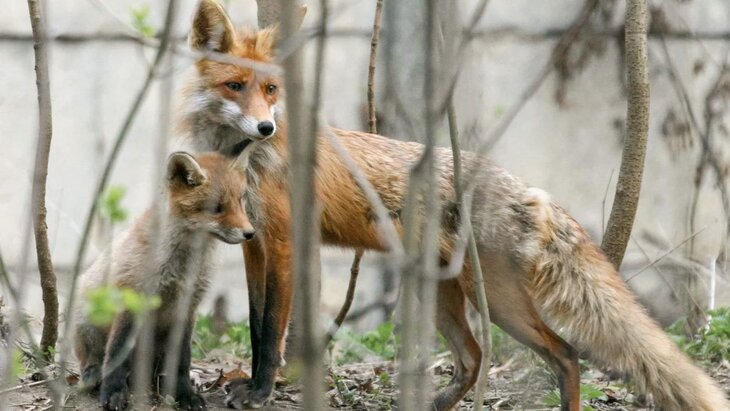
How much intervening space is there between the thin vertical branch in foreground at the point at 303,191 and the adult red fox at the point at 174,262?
307 cm

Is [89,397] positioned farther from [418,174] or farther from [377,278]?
[377,278]

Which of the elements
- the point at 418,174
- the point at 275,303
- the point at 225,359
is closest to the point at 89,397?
the point at 275,303

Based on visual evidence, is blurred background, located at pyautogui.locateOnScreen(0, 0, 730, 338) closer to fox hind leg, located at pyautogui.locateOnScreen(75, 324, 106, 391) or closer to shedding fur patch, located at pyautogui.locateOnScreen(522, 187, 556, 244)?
shedding fur patch, located at pyautogui.locateOnScreen(522, 187, 556, 244)

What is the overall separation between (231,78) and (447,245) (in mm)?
1649

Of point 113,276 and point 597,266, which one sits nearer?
point 113,276

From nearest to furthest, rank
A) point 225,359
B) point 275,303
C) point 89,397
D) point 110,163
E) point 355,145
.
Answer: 1. point 110,163
2. point 89,397
3. point 275,303
4. point 355,145
5. point 225,359

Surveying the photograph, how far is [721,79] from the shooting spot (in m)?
9.52

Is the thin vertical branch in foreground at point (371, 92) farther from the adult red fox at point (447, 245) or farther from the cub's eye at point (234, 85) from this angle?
the cub's eye at point (234, 85)

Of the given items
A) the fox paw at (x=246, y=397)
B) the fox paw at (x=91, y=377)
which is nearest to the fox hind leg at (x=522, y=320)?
the fox paw at (x=246, y=397)

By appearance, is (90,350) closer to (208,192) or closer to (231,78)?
(208,192)

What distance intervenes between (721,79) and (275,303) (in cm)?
577

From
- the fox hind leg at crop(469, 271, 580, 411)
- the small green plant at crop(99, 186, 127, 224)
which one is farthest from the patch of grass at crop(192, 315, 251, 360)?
the small green plant at crop(99, 186, 127, 224)

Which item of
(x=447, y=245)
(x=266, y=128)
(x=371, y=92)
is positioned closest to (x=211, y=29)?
(x=266, y=128)

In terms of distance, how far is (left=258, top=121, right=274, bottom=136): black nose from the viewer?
18.5ft
